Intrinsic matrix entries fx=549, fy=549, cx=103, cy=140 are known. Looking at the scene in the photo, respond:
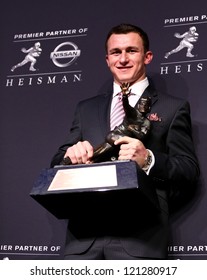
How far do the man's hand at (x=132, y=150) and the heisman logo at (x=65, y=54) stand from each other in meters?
0.88

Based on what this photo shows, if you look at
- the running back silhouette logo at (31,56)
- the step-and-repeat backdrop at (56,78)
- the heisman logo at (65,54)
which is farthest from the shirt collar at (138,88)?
the running back silhouette logo at (31,56)

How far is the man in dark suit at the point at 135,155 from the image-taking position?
1791mm

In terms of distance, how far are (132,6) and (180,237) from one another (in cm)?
108

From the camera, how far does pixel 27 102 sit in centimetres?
256

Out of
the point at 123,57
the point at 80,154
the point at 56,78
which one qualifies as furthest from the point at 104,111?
the point at 56,78

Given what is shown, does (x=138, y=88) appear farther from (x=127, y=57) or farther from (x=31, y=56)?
(x=31, y=56)

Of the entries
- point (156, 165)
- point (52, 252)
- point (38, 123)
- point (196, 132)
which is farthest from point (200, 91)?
point (52, 252)

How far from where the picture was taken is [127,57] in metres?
2.10

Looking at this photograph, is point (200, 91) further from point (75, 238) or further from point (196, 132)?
point (75, 238)

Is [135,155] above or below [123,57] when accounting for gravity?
below

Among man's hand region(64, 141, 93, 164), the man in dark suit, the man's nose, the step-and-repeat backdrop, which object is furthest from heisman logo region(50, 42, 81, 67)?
man's hand region(64, 141, 93, 164)

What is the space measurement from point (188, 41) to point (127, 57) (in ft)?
1.29

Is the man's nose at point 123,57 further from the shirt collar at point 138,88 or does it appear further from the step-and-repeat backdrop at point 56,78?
the step-and-repeat backdrop at point 56,78
